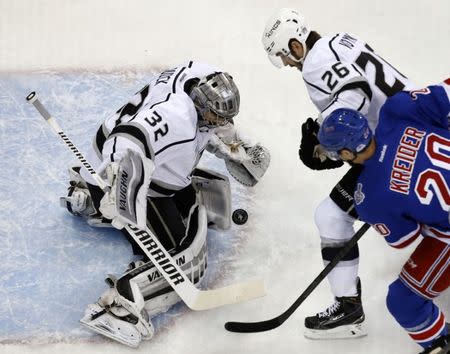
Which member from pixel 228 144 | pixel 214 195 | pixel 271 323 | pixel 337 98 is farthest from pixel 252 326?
pixel 337 98

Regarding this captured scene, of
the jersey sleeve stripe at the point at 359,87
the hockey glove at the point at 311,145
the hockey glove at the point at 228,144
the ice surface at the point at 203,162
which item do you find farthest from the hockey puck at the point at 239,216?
the jersey sleeve stripe at the point at 359,87

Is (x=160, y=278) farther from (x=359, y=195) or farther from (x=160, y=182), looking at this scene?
(x=359, y=195)

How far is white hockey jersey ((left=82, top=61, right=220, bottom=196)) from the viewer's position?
3.11m

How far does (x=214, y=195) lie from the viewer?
372 cm

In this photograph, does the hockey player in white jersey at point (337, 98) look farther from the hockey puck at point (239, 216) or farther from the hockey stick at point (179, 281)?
the hockey puck at point (239, 216)

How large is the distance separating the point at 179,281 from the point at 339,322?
2.29 ft

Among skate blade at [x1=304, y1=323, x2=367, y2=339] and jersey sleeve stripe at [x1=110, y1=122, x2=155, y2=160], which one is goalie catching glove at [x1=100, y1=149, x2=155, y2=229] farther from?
skate blade at [x1=304, y1=323, x2=367, y2=339]

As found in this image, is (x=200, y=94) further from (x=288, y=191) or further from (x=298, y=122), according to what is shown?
(x=298, y=122)

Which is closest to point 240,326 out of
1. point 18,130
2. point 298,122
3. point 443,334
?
point 443,334

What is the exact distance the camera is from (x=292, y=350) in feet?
10.9

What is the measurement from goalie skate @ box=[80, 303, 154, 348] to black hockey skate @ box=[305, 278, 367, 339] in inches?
27.4

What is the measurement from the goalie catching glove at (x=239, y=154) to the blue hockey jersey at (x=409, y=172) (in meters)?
1.05

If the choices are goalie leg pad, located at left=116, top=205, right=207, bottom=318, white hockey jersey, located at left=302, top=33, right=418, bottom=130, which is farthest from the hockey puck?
white hockey jersey, located at left=302, top=33, right=418, bottom=130

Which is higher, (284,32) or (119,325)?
(284,32)
